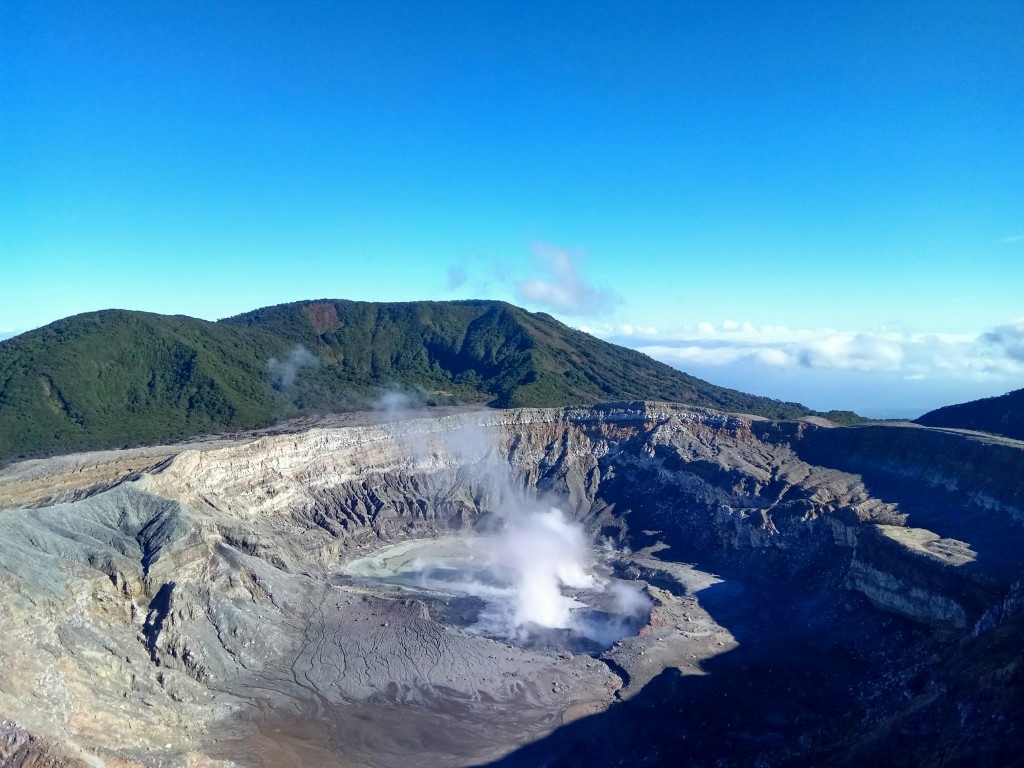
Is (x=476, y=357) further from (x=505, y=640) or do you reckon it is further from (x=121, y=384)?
(x=505, y=640)

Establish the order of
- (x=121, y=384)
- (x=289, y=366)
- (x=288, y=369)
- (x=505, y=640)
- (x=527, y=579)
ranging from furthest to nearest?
(x=289, y=366)
(x=288, y=369)
(x=121, y=384)
(x=527, y=579)
(x=505, y=640)

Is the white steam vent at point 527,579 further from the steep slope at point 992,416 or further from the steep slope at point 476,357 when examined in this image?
the steep slope at point 992,416

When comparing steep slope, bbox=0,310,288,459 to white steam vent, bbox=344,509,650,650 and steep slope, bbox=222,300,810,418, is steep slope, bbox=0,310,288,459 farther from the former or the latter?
white steam vent, bbox=344,509,650,650

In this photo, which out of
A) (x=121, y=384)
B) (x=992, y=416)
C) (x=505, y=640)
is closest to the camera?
(x=505, y=640)

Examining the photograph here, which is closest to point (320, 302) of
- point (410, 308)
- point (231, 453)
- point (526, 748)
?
point (410, 308)

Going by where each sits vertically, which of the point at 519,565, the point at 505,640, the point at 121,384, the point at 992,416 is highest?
the point at 992,416

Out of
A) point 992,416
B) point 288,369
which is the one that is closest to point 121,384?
point 288,369

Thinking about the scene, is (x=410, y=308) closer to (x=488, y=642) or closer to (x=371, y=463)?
(x=371, y=463)
